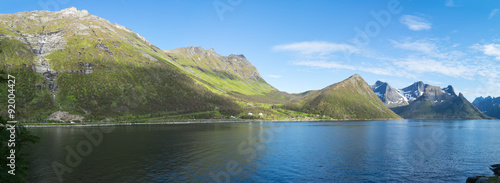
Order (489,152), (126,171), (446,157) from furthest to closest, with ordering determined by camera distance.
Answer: (489,152) → (446,157) → (126,171)

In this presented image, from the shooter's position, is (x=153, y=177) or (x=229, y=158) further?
(x=229, y=158)

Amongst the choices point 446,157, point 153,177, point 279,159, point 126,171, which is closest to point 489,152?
point 446,157

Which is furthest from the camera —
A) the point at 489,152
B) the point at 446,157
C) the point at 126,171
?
the point at 489,152

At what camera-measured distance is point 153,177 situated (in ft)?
175

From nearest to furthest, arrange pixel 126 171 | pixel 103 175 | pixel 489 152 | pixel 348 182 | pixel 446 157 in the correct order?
pixel 348 182 → pixel 103 175 → pixel 126 171 → pixel 446 157 → pixel 489 152

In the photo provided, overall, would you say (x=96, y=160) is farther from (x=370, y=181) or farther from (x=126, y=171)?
(x=370, y=181)

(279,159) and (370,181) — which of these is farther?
(279,159)

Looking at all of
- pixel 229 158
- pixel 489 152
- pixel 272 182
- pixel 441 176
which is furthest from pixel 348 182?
pixel 489 152

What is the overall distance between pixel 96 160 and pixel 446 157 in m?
107

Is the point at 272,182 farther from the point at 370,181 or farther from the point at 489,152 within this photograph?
the point at 489,152

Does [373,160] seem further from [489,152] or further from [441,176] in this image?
[489,152]

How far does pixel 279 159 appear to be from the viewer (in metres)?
75.9

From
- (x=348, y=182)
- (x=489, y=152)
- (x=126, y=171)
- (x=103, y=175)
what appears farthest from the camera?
(x=489, y=152)

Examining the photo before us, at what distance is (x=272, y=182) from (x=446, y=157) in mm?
64965
